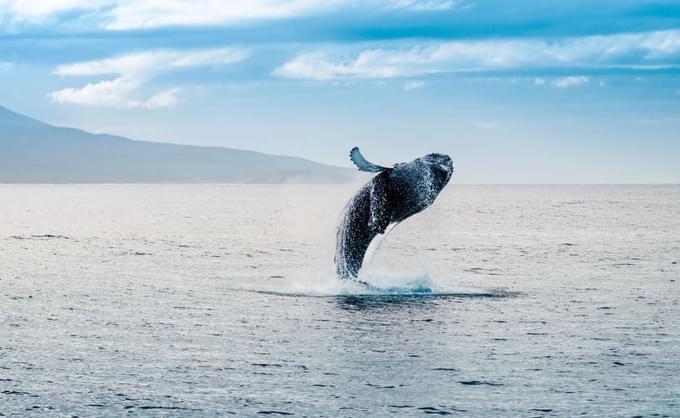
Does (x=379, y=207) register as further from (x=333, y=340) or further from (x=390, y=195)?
(x=333, y=340)

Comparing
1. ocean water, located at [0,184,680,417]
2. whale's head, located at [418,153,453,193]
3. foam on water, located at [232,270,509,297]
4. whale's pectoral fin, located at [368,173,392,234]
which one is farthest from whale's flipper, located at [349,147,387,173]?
foam on water, located at [232,270,509,297]

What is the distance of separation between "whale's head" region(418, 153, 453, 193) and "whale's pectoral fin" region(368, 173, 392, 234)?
1.06 m

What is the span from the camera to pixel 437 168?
81.7ft

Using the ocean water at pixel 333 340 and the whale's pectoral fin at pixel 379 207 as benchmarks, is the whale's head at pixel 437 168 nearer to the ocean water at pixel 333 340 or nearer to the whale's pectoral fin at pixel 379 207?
the whale's pectoral fin at pixel 379 207

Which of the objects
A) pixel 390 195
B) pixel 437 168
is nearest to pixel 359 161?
pixel 390 195

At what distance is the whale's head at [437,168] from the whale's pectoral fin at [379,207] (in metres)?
1.06

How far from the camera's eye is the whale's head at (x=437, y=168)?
979 inches

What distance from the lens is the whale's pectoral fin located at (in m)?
25.1

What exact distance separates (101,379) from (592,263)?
28082 mm

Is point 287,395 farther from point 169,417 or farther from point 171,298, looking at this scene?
point 171,298

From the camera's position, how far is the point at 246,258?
4262cm

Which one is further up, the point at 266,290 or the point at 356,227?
the point at 356,227

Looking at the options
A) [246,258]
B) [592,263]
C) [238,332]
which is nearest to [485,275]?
[592,263]

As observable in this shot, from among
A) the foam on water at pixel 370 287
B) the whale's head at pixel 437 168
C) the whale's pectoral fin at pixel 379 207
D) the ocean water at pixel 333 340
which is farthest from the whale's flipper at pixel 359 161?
the foam on water at pixel 370 287
